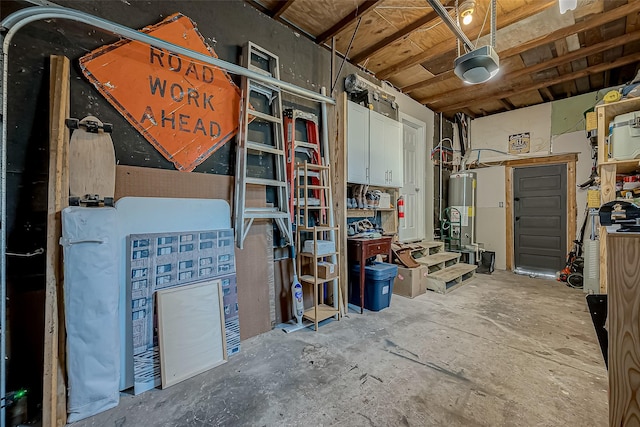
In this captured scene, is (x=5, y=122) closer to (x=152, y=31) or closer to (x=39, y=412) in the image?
(x=152, y=31)

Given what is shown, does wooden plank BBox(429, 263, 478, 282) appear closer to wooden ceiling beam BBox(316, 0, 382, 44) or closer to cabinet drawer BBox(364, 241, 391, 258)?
cabinet drawer BBox(364, 241, 391, 258)

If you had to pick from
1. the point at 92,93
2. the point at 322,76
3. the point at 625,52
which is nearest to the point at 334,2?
the point at 322,76

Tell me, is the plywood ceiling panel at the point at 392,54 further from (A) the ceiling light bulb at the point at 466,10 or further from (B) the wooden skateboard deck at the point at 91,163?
(B) the wooden skateboard deck at the point at 91,163

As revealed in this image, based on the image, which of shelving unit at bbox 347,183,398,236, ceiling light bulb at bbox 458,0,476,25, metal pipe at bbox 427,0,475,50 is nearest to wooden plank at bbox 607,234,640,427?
metal pipe at bbox 427,0,475,50

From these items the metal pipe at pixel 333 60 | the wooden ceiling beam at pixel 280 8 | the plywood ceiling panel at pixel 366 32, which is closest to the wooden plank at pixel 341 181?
the metal pipe at pixel 333 60

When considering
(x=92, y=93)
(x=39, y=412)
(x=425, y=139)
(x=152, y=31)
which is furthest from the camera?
(x=425, y=139)

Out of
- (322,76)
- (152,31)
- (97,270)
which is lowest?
(97,270)

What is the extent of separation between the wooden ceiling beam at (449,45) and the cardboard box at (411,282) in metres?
2.58

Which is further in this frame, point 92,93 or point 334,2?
point 334,2

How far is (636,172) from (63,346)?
5536 millimetres

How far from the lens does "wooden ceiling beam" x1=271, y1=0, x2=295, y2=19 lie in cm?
244

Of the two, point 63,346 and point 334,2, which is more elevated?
point 334,2

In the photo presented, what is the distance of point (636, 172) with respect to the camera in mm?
3254

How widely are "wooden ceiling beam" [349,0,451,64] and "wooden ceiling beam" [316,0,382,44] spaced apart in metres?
0.54
